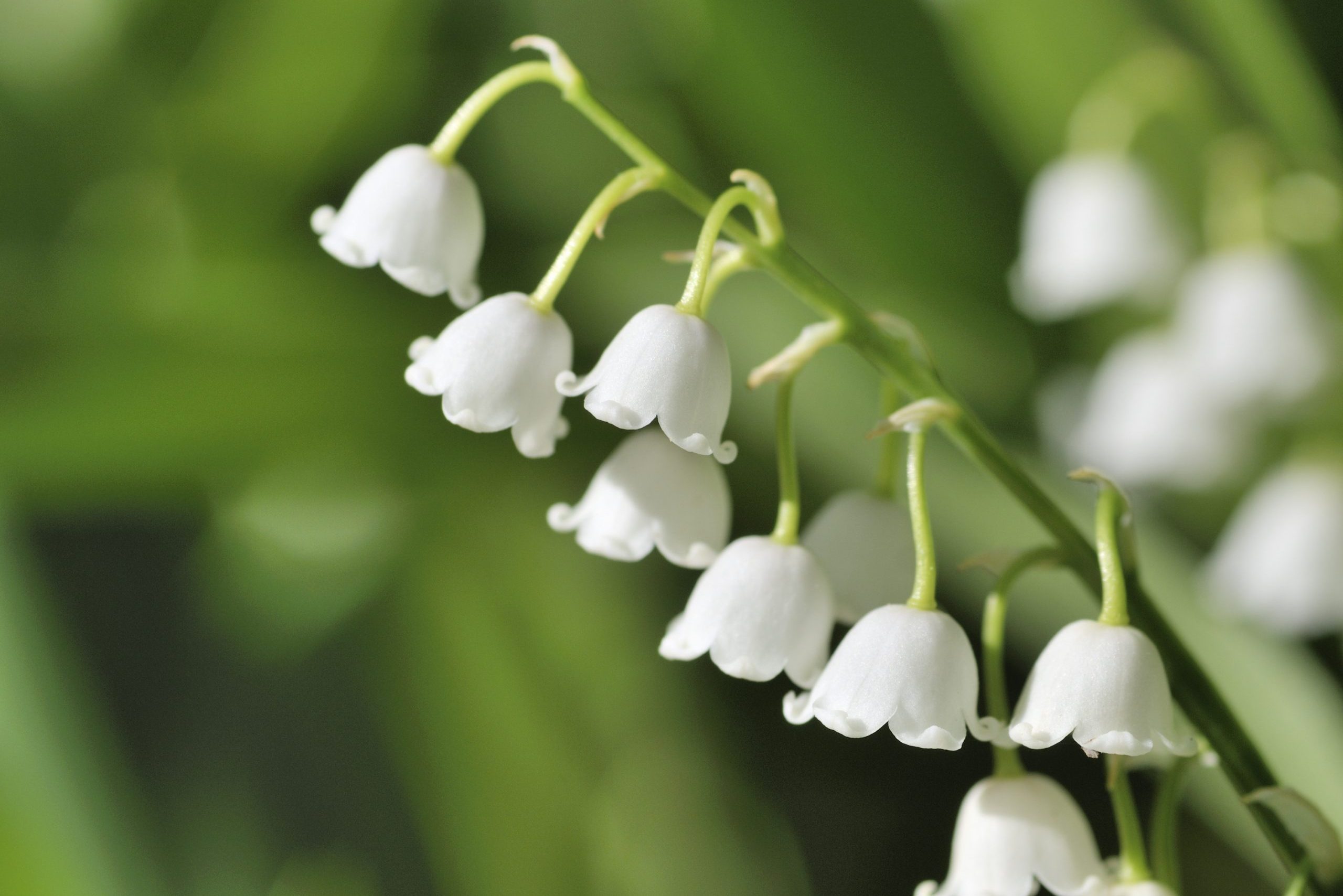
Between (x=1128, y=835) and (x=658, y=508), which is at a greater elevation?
(x=658, y=508)

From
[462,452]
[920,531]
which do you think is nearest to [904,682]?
[920,531]

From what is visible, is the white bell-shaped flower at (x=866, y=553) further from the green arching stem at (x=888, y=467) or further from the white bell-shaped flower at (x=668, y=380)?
the white bell-shaped flower at (x=668, y=380)

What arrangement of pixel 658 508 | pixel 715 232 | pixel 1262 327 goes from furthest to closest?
pixel 1262 327
pixel 658 508
pixel 715 232

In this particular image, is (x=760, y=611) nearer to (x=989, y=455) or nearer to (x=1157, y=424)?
(x=989, y=455)

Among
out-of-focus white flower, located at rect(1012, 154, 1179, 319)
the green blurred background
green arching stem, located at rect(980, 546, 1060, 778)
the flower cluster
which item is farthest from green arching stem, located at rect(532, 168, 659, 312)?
out-of-focus white flower, located at rect(1012, 154, 1179, 319)

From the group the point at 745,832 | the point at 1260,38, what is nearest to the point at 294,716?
the point at 745,832

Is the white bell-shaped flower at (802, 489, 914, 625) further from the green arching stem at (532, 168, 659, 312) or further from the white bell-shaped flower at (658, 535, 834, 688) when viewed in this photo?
the green arching stem at (532, 168, 659, 312)
